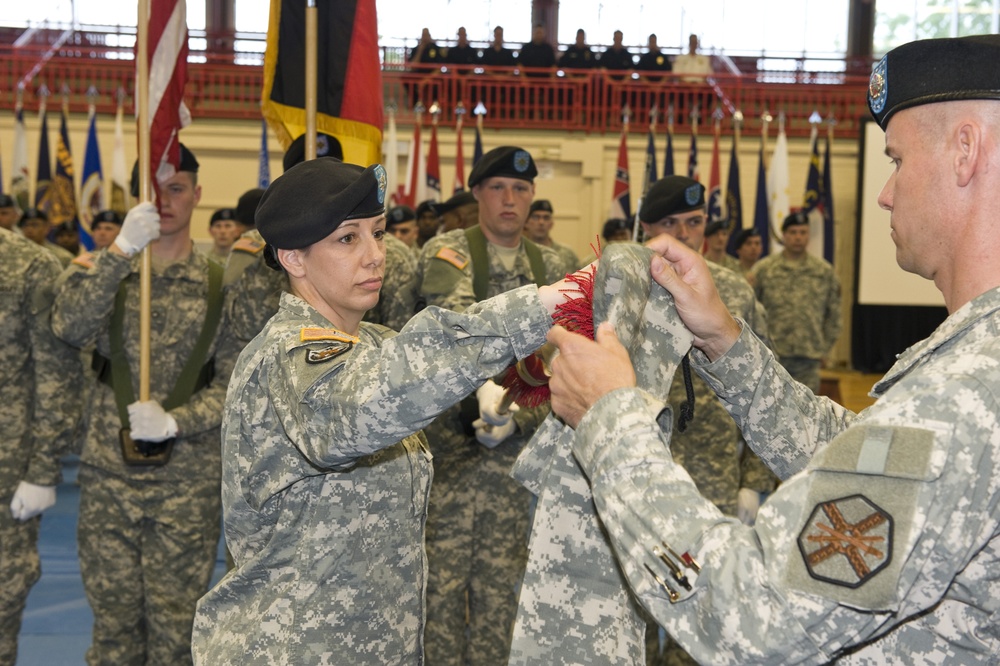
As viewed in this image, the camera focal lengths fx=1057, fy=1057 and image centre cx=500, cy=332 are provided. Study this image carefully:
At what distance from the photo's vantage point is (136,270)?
3.94 meters

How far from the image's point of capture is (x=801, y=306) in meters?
8.09

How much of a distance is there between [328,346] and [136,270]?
233 centimetres

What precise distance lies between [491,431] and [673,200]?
1142mm

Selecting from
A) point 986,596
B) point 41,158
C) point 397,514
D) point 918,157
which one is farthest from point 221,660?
point 41,158

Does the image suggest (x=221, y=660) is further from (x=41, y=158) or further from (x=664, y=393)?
(x=41, y=158)

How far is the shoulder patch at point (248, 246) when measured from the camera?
13.2 ft

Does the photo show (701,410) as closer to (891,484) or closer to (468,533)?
(468,533)

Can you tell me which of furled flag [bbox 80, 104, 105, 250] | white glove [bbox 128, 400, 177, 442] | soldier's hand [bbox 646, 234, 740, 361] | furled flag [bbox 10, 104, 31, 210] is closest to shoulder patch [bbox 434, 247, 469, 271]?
white glove [bbox 128, 400, 177, 442]

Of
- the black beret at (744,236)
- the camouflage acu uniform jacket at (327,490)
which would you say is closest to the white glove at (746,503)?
the camouflage acu uniform jacket at (327,490)

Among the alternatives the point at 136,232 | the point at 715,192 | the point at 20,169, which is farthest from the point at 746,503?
the point at 20,169

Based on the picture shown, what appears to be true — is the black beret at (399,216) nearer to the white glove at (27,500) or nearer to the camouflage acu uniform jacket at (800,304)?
the camouflage acu uniform jacket at (800,304)

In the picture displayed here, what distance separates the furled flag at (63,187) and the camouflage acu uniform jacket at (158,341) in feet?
26.9

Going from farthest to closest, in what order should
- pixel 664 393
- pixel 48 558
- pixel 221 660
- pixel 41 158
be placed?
pixel 41 158, pixel 48 558, pixel 221 660, pixel 664 393

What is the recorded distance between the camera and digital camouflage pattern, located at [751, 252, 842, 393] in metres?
7.90
